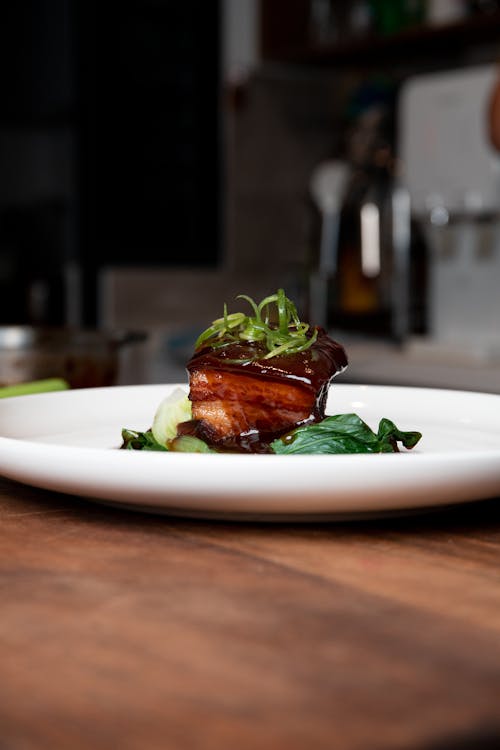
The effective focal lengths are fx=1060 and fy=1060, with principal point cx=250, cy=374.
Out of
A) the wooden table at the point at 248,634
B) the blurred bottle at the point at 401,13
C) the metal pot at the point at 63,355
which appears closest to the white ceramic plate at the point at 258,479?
the wooden table at the point at 248,634

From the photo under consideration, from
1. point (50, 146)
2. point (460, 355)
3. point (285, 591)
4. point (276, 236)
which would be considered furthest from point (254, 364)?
point (276, 236)

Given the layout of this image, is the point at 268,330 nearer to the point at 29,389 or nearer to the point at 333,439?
the point at 333,439

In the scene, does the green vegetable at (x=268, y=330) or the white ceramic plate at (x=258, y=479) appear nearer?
the white ceramic plate at (x=258, y=479)

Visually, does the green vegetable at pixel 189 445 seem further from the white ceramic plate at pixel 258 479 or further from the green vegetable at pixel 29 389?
the green vegetable at pixel 29 389

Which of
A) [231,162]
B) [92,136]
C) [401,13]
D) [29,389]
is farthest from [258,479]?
[231,162]

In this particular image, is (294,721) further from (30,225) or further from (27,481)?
(30,225)
